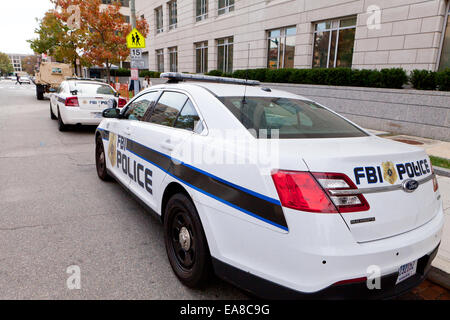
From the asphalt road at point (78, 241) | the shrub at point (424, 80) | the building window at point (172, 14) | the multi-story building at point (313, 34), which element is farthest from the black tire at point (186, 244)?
the building window at point (172, 14)

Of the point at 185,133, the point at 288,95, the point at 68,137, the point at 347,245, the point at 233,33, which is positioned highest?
the point at 233,33

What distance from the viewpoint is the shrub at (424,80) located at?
939 cm

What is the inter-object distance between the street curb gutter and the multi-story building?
9.84 meters

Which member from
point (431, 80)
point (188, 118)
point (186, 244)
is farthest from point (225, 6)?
point (186, 244)

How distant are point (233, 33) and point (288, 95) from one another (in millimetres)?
17679

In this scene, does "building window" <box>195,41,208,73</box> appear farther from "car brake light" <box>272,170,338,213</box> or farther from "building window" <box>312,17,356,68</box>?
"car brake light" <box>272,170,338,213</box>

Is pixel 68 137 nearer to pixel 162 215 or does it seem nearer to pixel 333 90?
pixel 162 215

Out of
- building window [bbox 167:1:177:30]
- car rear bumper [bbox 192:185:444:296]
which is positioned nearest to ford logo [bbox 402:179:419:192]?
car rear bumper [bbox 192:185:444:296]

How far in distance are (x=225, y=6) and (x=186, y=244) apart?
20.8 meters

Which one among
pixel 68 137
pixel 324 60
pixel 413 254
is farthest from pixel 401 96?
Result: pixel 68 137

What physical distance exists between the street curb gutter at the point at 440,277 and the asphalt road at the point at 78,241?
1.77 metres

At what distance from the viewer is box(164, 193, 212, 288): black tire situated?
2.47 m

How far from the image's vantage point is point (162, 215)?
315 centimetres

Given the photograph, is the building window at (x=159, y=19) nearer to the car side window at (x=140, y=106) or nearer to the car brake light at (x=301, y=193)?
the car side window at (x=140, y=106)
